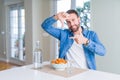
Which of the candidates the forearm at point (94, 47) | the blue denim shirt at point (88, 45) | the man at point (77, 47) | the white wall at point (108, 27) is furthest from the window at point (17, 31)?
the forearm at point (94, 47)

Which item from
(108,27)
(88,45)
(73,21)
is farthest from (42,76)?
(108,27)

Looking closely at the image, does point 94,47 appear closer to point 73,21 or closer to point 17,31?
point 73,21

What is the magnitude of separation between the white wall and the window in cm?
288

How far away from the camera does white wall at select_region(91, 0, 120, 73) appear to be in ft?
11.3

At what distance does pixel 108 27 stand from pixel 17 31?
3.46 meters

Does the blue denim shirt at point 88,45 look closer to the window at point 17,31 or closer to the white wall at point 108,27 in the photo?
the white wall at point 108,27

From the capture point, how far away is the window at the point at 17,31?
5.89 m

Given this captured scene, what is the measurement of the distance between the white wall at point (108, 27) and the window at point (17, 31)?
288 centimetres

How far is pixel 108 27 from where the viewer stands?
140 inches

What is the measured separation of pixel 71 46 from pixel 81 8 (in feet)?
7.48

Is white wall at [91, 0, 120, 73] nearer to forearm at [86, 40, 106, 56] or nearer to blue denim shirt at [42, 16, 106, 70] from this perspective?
blue denim shirt at [42, 16, 106, 70]

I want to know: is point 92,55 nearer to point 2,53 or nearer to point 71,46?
point 71,46

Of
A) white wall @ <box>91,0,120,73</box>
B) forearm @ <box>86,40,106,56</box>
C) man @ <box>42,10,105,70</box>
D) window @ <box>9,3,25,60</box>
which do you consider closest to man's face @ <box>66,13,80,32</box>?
man @ <box>42,10,105,70</box>

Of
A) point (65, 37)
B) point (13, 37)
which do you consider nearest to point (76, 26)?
point (65, 37)
